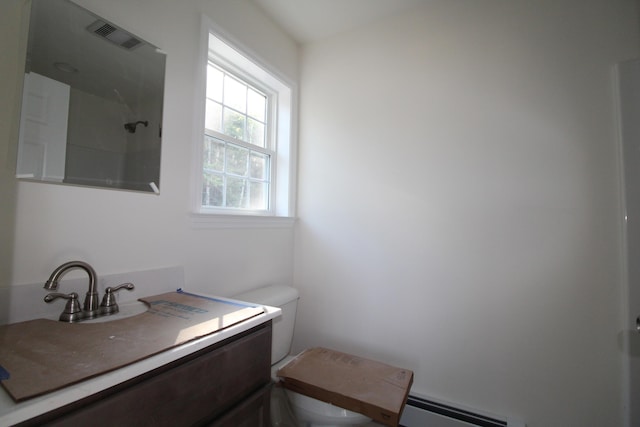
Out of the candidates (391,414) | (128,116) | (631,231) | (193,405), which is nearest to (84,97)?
(128,116)

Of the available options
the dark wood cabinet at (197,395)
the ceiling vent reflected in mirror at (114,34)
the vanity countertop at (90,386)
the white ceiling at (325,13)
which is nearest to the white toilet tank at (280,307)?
the dark wood cabinet at (197,395)

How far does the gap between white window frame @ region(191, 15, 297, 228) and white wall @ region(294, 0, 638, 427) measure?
8.1 inches

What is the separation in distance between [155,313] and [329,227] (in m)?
1.17

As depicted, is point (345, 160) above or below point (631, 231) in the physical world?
above

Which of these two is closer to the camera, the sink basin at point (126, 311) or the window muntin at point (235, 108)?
the sink basin at point (126, 311)

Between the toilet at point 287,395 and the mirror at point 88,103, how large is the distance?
0.81 m

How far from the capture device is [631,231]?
118 cm

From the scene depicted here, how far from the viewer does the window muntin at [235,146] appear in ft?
5.23

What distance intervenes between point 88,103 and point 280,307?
123 centimetres

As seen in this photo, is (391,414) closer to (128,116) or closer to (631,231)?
(631,231)

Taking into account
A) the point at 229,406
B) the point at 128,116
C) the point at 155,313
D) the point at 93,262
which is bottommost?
the point at 229,406

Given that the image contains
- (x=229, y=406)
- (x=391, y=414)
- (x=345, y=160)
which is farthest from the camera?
(x=345, y=160)

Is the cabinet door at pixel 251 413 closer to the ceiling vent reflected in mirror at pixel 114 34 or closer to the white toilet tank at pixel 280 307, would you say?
the white toilet tank at pixel 280 307

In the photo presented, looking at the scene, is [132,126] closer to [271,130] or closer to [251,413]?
[271,130]
